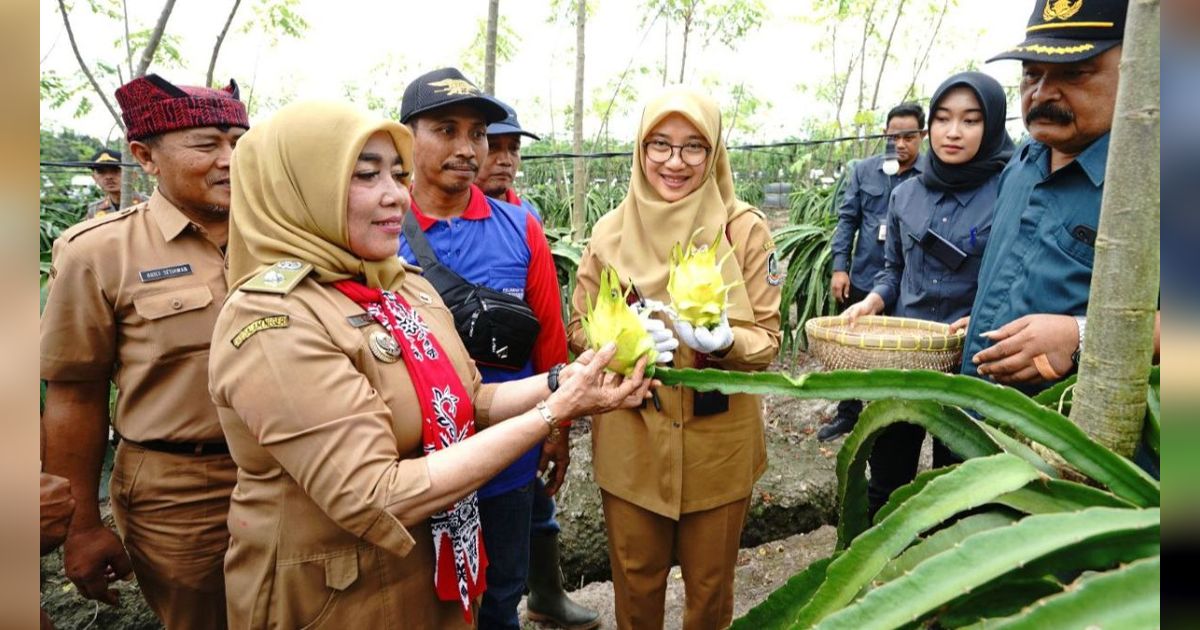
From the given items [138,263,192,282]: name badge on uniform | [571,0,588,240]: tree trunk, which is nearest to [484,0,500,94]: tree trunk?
[571,0,588,240]: tree trunk

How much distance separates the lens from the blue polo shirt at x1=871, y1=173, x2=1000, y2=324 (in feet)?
7.91

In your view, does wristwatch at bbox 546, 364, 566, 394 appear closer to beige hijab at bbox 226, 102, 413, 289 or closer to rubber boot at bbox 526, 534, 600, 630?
beige hijab at bbox 226, 102, 413, 289

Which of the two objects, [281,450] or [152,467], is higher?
[281,450]

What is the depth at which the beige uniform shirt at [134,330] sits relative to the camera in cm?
166

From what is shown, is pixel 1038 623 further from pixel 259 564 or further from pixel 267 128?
pixel 267 128

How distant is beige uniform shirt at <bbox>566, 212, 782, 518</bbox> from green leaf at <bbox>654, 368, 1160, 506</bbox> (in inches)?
32.3

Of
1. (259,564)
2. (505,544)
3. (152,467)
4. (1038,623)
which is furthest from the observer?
(505,544)

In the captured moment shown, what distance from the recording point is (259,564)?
1.29m

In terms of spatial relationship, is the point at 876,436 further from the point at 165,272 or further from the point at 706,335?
the point at 165,272

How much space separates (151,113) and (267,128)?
2.36 feet

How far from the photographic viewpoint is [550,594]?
8.82 ft
